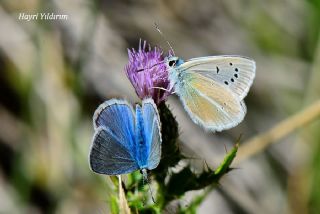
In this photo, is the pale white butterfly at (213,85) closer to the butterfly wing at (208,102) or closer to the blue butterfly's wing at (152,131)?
the butterfly wing at (208,102)

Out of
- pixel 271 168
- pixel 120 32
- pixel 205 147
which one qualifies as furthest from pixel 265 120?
pixel 120 32

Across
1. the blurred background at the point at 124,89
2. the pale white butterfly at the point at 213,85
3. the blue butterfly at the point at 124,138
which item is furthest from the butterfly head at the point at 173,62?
the blurred background at the point at 124,89

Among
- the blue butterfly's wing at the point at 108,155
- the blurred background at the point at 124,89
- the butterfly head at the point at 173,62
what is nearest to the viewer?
the blue butterfly's wing at the point at 108,155

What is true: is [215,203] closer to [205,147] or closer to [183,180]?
[205,147]

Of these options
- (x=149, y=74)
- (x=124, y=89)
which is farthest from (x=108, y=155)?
(x=124, y=89)

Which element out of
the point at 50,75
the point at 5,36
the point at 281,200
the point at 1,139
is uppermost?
the point at 5,36

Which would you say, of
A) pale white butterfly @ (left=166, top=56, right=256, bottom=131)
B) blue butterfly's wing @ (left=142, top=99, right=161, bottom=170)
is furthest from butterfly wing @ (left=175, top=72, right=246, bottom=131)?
blue butterfly's wing @ (left=142, top=99, right=161, bottom=170)

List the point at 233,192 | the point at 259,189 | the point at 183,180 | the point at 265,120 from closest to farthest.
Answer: the point at 183,180
the point at 233,192
the point at 259,189
the point at 265,120
